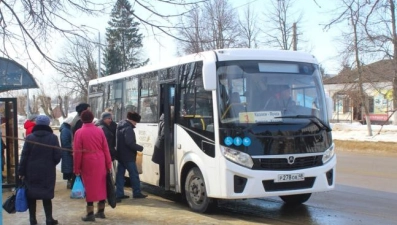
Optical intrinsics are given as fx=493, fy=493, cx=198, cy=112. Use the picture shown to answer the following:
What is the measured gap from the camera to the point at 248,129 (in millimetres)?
8094

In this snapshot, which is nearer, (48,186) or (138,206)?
(48,186)

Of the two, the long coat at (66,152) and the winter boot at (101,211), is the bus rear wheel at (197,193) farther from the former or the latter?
the long coat at (66,152)

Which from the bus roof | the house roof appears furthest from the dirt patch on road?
the bus roof

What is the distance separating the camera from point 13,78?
9.07m

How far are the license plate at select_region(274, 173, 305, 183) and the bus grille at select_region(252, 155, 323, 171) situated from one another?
0.11m

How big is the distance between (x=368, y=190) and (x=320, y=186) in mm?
3791

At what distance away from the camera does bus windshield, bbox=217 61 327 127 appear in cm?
826

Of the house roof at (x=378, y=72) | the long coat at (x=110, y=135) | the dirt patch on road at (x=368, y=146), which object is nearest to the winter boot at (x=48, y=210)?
the long coat at (x=110, y=135)

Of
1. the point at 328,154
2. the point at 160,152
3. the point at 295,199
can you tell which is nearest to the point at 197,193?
the point at 160,152

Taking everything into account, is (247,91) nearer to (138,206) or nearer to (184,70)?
(184,70)

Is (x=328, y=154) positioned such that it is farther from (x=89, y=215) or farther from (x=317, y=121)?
(x=89, y=215)

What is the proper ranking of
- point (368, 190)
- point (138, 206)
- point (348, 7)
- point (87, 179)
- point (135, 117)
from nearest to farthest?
1. point (348, 7)
2. point (87, 179)
3. point (138, 206)
4. point (135, 117)
5. point (368, 190)

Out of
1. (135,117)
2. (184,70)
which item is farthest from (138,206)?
(184,70)

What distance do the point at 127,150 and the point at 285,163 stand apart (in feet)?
11.2
